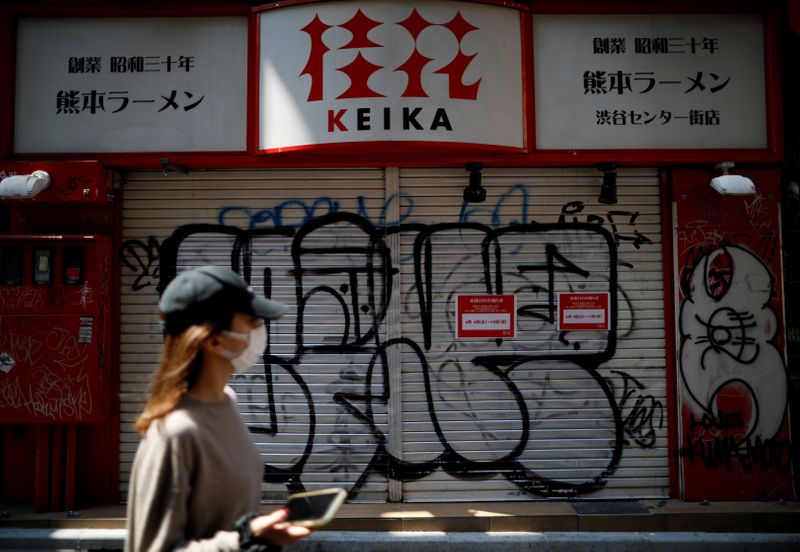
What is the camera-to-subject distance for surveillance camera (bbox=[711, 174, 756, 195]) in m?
6.02

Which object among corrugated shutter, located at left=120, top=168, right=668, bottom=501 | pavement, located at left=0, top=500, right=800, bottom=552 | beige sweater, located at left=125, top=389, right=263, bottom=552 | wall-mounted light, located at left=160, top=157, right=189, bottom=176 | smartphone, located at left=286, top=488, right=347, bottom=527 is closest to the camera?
beige sweater, located at left=125, top=389, right=263, bottom=552

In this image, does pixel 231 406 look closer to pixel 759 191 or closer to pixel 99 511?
pixel 99 511

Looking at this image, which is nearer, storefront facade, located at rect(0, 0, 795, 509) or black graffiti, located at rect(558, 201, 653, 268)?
storefront facade, located at rect(0, 0, 795, 509)

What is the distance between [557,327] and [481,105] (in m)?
2.19

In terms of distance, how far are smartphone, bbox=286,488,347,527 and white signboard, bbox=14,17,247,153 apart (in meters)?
4.65

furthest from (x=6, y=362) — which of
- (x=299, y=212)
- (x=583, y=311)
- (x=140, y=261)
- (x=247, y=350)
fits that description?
(x=583, y=311)

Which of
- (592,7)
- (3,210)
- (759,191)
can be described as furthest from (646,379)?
(3,210)

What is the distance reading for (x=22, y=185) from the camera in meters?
5.93

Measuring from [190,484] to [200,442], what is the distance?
0.43ft

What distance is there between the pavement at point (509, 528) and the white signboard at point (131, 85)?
3.44 m

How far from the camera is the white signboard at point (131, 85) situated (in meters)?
6.39

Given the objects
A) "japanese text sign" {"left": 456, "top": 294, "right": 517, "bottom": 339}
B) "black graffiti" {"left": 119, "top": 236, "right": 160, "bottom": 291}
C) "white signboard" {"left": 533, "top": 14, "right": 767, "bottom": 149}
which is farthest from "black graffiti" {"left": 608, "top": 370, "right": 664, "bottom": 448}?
"black graffiti" {"left": 119, "top": 236, "right": 160, "bottom": 291}

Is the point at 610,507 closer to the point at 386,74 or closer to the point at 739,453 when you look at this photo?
the point at 739,453

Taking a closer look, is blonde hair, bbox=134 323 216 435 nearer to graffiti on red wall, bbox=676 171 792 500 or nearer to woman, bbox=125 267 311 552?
woman, bbox=125 267 311 552
